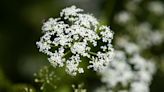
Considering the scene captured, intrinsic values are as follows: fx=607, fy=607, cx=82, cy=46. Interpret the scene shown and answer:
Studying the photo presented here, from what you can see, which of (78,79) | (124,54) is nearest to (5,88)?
(78,79)

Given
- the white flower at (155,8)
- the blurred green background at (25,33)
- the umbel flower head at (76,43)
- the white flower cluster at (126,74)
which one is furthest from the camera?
the blurred green background at (25,33)

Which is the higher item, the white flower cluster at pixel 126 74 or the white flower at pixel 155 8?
the white flower at pixel 155 8

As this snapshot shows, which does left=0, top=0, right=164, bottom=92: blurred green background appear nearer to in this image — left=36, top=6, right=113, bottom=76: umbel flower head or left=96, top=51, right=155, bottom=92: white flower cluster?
left=96, top=51, right=155, bottom=92: white flower cluster

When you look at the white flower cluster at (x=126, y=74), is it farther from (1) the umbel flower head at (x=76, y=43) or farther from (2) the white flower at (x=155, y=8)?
(1) the umbel flower head at (x=76, y=43)

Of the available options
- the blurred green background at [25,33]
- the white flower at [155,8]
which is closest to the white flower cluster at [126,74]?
the white flower at [155,8]

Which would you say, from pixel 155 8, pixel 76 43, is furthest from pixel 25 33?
pixel 76 43

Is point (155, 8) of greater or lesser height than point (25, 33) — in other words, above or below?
below

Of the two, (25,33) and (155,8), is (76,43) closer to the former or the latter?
(155,8)

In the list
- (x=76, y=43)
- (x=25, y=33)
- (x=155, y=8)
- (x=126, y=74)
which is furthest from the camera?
(x=25, y=33)
